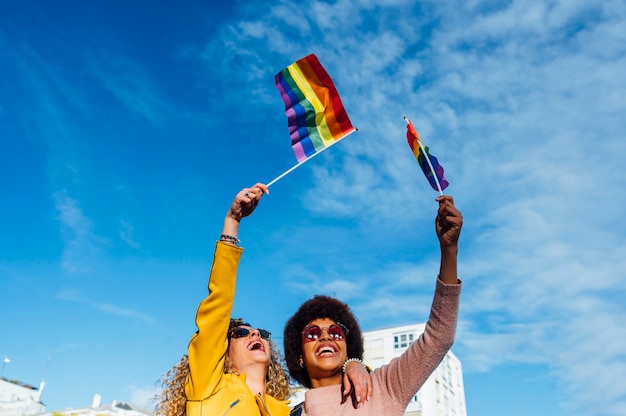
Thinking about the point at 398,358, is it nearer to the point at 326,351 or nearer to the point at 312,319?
the point at 326,351

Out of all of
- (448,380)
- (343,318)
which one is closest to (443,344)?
(343,318)

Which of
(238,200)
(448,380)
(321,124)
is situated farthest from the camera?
(448,380)

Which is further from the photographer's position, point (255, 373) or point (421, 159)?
point (421, 159)

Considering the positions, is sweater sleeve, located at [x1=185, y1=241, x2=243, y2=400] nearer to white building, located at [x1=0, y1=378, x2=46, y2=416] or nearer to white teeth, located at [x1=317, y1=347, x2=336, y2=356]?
white teeth, located at [x1=317, y1=347, x2=336, y2=356]

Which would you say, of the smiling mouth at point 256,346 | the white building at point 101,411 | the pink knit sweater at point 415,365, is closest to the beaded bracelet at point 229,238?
the smiling mouth at point 256,346

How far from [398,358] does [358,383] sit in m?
0.40

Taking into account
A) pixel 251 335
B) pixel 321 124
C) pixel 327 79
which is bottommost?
pixel 251 335

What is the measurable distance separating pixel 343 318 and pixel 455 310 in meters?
2.05

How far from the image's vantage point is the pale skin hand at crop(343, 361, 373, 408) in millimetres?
4387

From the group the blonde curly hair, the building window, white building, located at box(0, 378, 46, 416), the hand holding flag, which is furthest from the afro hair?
white building, located at box(0, 378, 46, 416)

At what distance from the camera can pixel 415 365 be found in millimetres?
4316

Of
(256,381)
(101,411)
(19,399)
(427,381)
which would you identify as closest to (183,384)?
(256,381)

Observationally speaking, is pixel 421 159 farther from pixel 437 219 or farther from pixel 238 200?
pixel 238 200

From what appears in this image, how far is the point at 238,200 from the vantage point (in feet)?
15.9
